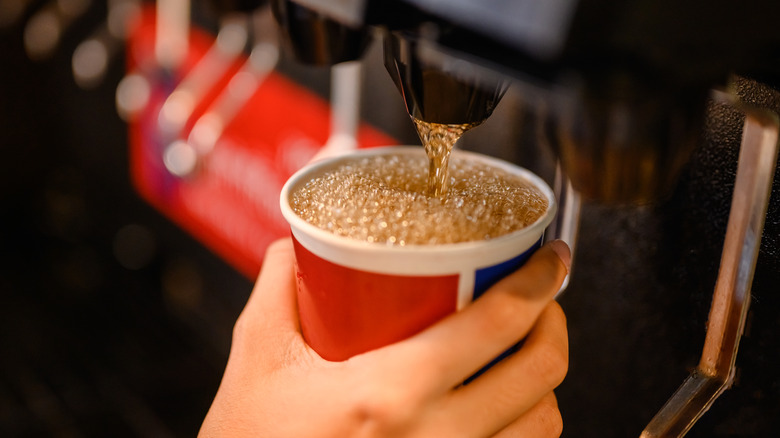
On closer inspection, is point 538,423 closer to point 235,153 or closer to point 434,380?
point 434,380

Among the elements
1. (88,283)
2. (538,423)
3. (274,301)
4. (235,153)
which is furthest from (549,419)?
(88,283)

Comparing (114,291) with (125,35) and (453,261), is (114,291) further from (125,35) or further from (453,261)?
(453,261)

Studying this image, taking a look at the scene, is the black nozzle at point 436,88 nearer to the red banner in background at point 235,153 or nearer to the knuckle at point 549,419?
the knuckle at point 549,419

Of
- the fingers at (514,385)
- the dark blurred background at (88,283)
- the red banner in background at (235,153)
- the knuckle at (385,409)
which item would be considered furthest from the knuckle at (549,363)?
the dark blurred background at (88,283)

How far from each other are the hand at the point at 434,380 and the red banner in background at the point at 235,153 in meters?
0.76

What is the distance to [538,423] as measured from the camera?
56cm

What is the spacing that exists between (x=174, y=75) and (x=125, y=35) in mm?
290

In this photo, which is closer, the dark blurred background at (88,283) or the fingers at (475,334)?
the fingers at (475,334)

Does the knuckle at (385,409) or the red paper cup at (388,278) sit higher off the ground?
the red paper cup at (388,278)

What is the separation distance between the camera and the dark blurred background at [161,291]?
66 cm

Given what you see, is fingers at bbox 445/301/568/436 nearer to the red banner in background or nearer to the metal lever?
the metal lever

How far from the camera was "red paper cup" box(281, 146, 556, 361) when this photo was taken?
493mm

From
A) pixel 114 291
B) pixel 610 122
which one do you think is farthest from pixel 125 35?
pixel 610 122

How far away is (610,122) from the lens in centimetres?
38
